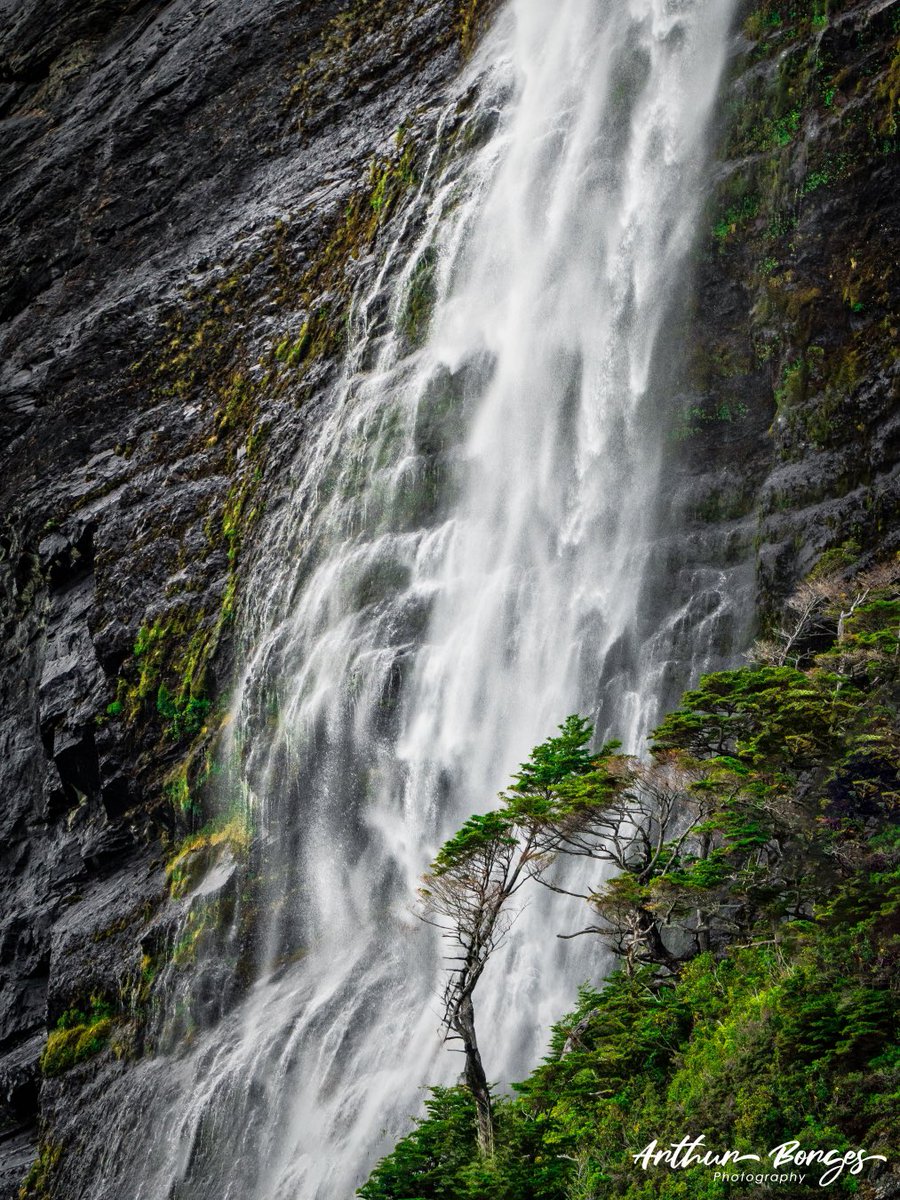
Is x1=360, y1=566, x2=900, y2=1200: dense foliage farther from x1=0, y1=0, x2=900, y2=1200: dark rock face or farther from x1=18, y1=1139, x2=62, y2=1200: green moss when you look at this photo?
x1=18, y1=1139, x2=62, y2=1200: green moss

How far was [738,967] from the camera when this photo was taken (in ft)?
34.1

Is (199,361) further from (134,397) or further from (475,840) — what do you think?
(475,840)

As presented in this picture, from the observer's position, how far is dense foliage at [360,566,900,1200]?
27.4 feet

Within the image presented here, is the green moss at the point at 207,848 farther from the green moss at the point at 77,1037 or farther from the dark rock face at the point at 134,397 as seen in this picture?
the green moss at the point at 77,1037

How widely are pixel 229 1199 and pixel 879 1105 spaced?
1105 centimetres

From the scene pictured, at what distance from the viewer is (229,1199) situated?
52.9 ft

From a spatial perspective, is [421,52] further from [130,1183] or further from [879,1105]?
[879,1105]

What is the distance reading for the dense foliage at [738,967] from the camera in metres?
8.34

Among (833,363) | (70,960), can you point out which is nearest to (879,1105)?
(833,363)
